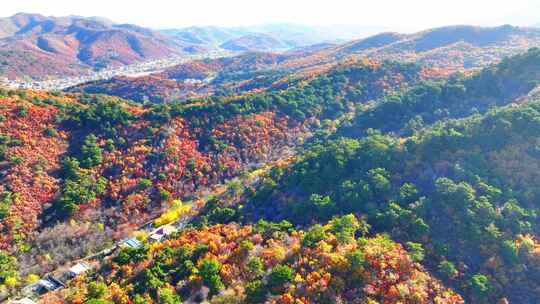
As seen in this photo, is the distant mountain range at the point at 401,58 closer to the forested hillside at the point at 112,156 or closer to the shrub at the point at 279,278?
the forested hillside at the point at 112,156

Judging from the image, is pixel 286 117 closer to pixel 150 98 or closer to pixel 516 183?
pixel 516 183

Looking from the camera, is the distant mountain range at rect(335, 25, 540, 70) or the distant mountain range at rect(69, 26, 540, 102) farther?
the distant mountain range at rect(335, 25, 540, 70)

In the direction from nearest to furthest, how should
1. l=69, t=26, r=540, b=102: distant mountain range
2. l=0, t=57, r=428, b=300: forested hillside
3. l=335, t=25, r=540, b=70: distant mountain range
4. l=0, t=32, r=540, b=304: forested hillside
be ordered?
l=0, t=32, r=540, b=304: forested hillside < l=0, t=57, r=428, b=300: forested hillside < l=69, t=26, r=540, b=102: distant mountain range < l=335, t=25, r=540, b=70: distant mountain range

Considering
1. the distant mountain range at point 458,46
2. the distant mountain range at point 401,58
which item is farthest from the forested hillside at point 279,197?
the distant mountain range at point 458,46

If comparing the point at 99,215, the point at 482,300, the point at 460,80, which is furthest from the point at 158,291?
the point at 460,80

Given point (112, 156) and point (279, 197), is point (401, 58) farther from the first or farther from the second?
point (112, 156)

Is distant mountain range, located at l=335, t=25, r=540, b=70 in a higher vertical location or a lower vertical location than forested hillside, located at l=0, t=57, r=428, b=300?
higher

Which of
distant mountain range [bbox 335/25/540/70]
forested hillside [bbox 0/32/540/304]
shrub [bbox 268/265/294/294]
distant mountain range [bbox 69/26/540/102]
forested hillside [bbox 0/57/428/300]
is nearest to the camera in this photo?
shrub [bbox 268/265/294/294]

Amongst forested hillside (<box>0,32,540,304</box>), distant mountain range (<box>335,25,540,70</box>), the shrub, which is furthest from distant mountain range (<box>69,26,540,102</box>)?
the shrub

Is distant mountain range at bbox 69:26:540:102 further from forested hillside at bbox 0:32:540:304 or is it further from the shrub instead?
the shrub

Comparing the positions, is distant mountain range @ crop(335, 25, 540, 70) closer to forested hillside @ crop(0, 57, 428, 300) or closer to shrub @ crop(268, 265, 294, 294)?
forested hillside @ crop(0, 57, 428, 300)

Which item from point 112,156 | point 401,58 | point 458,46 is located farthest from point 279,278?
point 458,46
